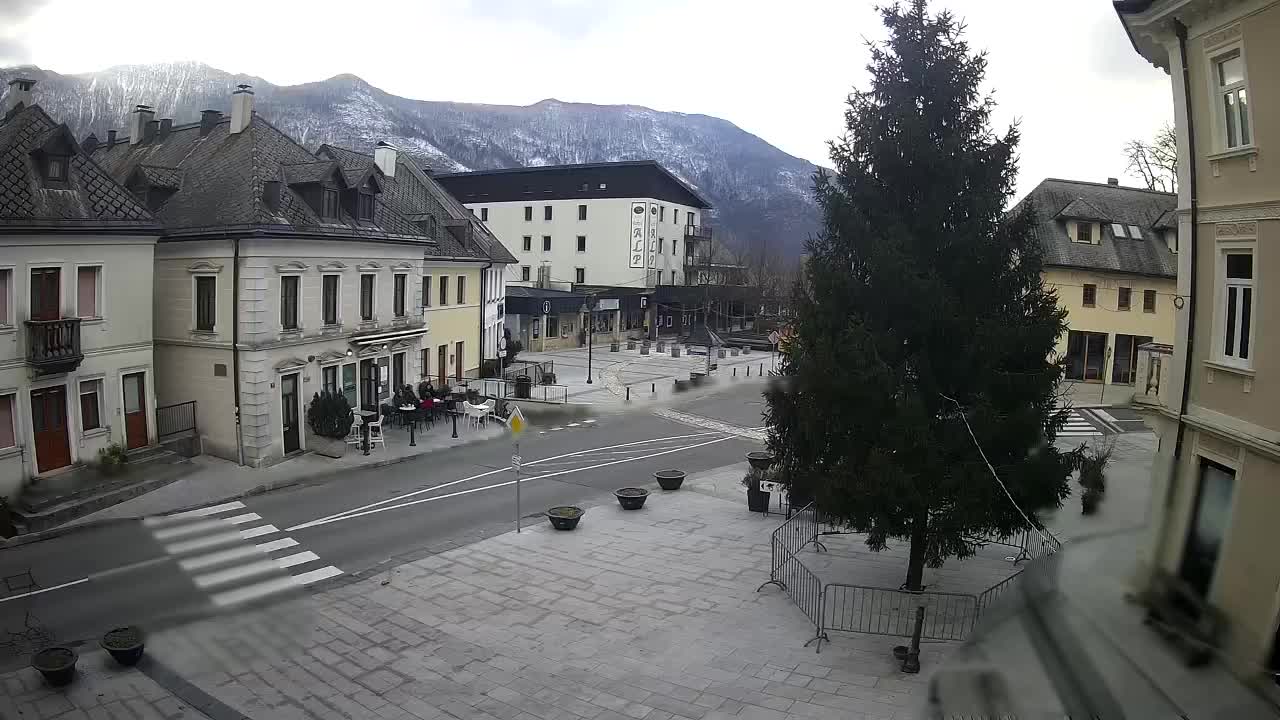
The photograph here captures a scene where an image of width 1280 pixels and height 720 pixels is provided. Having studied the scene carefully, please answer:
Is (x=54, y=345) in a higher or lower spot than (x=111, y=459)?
higher

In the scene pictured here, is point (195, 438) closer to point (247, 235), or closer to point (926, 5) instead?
point (247, 235)

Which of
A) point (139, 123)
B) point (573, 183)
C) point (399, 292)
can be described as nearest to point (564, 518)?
point (399, 292)

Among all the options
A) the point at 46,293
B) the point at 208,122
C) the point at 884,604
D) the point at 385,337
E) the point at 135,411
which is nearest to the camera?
the point at 884,604

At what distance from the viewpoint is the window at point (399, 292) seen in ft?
95.6

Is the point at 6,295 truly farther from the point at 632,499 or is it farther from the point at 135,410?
the point at 632,499

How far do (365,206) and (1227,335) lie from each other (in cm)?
2694

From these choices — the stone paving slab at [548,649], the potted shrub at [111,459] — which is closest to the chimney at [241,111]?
the potted shrub at [111,459]

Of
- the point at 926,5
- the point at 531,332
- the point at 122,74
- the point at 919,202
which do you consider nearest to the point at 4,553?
the point at 122,74

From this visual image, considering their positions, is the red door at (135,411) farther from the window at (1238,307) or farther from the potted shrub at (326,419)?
the window at (1238,307)

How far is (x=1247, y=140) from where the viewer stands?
3.46 m

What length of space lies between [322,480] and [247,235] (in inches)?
278

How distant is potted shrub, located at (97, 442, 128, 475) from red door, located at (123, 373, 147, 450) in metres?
0.79

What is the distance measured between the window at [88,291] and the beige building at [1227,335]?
22103 mm

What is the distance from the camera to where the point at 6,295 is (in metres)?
17.9
